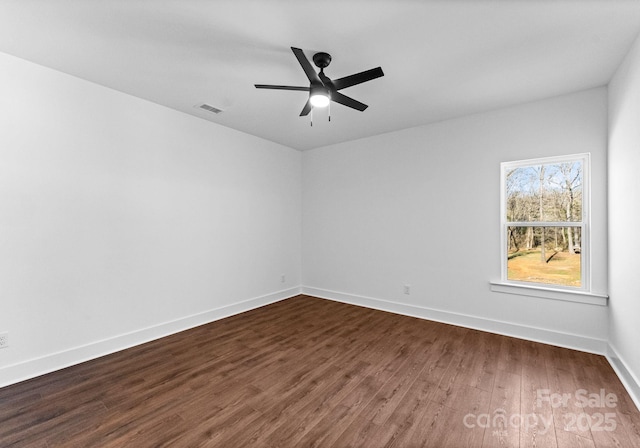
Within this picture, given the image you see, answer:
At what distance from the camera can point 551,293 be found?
10.9 feet

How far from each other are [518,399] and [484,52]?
9.27 ft

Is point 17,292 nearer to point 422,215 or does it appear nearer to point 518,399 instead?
point 518,399

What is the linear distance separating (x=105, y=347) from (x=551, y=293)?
16.1 feet

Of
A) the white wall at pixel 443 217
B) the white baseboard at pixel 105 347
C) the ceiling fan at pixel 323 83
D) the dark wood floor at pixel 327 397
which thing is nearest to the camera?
the dark wood floor at pixel 327 397

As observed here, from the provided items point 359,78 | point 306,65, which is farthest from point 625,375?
point 306,65

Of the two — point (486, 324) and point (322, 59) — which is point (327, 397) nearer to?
point (486, 324)

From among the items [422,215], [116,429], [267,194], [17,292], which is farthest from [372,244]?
[17,292]

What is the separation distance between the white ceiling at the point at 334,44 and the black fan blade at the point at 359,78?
0.29m

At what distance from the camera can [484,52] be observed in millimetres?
2471

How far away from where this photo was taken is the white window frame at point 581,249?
3.16m

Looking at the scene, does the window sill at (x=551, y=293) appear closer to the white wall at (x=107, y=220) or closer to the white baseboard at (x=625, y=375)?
the white baseboard at (x=625, y=375)

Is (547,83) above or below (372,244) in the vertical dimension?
above

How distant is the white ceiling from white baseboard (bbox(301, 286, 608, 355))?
269 cm

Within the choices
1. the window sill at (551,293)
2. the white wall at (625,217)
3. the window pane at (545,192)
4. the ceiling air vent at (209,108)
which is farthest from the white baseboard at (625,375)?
the ceiling air vent at (209,108)
